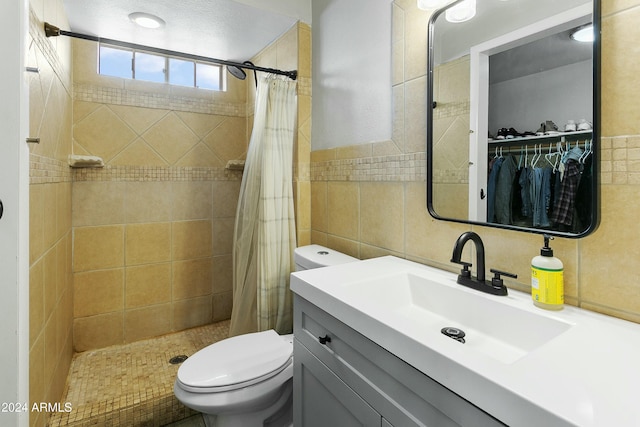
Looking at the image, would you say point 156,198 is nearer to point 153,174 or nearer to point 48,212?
point 153,174

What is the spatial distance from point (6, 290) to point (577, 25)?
5.82 feet

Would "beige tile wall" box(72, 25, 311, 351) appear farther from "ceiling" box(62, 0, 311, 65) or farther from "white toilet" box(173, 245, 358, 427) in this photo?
"white toilet" box(173, 245, 358, 427)

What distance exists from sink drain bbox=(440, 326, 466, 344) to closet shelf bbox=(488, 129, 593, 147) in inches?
23.4

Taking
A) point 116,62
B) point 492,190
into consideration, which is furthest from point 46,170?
point 492,190

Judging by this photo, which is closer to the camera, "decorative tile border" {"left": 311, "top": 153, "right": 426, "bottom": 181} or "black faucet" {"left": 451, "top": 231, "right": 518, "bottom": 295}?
"black faucet" {"left": 451, "top": 231, "right": 518, "bottom": 295}

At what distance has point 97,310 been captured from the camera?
2.22m

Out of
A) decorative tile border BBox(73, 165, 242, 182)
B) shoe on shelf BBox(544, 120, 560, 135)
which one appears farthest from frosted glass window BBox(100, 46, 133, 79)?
shoe on shelf BBox(544, 120, 560, 135)

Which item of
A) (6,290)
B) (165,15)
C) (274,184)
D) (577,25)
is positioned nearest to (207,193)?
(274,184)

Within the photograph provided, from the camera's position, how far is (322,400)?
99 cm

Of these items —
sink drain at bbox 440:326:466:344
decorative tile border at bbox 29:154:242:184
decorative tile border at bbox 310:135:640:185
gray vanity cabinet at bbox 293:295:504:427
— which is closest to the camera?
gray vanity cabinet at bbox 293:295:504:427

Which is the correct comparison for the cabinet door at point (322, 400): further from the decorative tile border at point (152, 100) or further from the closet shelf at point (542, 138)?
the decorative tile border at point (152, 100)

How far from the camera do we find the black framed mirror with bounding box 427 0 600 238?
0.86 m

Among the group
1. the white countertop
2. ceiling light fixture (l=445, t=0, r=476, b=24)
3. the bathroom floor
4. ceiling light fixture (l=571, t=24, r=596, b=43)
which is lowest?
the bathroom floor

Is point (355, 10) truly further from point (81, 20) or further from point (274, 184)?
point (81, 20)
